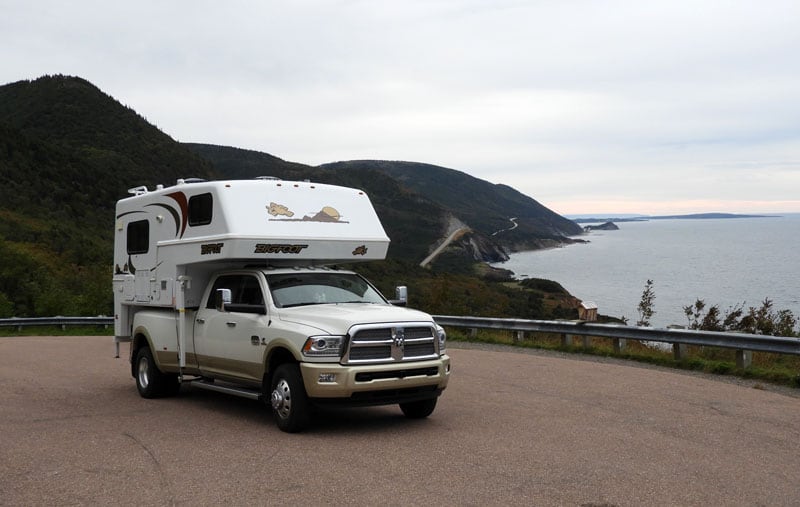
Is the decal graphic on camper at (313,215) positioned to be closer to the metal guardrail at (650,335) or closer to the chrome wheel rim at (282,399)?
the chrome wheel rim at (282,399)

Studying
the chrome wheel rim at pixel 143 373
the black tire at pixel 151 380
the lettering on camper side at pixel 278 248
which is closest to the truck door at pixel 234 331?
the lettering on camper side at pixel 278 248

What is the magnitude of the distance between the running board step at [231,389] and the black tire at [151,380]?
2.56 ft

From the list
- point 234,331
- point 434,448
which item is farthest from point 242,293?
point 434,448

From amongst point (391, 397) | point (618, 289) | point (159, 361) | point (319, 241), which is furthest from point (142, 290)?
point (618, 289)

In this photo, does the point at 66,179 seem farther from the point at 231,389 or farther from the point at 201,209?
the point at 231,389

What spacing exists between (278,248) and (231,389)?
1785 mm

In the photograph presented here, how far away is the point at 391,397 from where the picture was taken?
30.4 feet

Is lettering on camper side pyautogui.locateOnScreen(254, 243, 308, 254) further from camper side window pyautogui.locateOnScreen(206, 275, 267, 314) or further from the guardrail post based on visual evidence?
the guardrail post

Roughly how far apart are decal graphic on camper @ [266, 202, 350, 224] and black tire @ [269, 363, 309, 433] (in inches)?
83.7

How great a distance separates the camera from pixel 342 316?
30.7 feet

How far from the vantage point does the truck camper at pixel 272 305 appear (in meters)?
9.15

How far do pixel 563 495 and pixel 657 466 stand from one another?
1405mm

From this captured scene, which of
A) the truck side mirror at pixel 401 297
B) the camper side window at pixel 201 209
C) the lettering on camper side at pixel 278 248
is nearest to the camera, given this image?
the lettering on camper side at pixel 278 248

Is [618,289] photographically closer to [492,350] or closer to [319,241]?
[492,350]
